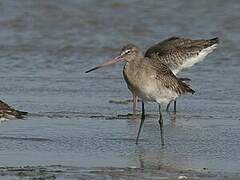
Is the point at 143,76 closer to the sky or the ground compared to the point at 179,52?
closer to the ground

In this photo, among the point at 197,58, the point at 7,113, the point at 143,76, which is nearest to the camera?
the point at 7,113

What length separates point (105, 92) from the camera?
12414mm

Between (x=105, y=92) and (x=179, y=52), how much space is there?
6.61 feet

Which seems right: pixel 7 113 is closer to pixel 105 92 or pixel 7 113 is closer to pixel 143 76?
pixel 143 76

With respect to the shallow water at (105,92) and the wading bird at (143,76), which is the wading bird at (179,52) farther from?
the wading bird at (143,76)

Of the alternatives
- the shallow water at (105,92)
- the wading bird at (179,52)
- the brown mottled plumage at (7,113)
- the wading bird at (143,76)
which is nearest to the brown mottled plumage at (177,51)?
the wading bird at (179,52)

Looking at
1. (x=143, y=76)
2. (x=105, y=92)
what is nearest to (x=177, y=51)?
(x=105, y=92)

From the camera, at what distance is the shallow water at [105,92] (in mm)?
8516

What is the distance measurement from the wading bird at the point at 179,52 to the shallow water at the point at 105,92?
0.22m

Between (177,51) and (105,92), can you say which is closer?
(105,92)

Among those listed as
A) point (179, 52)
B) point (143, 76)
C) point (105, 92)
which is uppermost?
point (179, 52)

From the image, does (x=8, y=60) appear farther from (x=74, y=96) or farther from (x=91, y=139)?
(x=91, y=139)

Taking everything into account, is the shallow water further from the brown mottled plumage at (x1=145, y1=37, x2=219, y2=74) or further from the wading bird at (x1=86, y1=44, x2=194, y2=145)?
the wading bird at (x1=86, y1=44, x2=194, y2=145)

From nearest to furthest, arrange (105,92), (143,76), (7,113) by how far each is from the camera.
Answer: (7,113), (143,76), (105,92)
